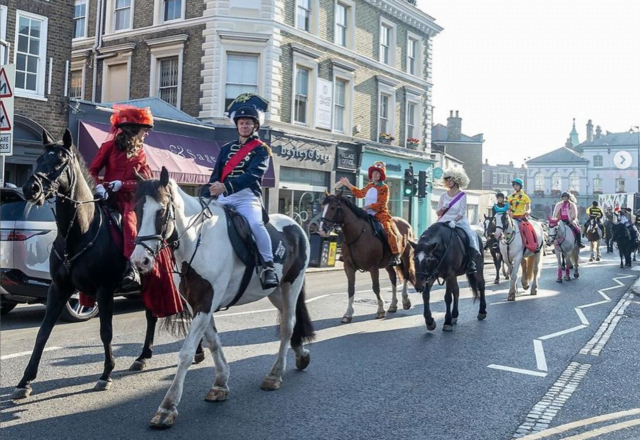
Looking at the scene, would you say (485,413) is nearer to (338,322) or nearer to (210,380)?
(210,380)

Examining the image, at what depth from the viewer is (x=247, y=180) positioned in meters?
5.80

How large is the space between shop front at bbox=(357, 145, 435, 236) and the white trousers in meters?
23.3

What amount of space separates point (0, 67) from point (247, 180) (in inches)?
259

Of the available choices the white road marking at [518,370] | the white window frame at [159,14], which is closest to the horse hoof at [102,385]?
the white road marking at [518,370]

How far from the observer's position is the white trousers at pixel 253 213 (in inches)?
225

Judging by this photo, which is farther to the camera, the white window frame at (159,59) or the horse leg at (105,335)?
the white window frame at (159,59)

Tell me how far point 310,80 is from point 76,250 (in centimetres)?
2141

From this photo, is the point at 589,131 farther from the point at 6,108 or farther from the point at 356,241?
the point at 6,108

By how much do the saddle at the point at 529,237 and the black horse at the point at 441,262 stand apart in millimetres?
4256

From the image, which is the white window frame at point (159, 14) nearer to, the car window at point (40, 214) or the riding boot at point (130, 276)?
the car window at point (40, 214)

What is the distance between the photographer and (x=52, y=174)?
216 inches

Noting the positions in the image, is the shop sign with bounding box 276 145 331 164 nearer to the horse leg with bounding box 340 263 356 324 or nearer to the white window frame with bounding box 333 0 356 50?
the white window frame with bounding box 333 0 356 50

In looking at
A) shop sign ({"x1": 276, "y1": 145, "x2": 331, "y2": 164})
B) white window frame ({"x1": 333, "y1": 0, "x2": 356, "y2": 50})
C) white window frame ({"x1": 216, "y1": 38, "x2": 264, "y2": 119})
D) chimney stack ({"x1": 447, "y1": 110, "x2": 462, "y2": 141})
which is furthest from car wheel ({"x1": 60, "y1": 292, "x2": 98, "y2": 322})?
chimney stack ({"x1": 447, "y1": 110, "x2": 462, "y2": 141})

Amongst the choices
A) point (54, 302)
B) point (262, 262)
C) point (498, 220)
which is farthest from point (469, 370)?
point (498, 220)
